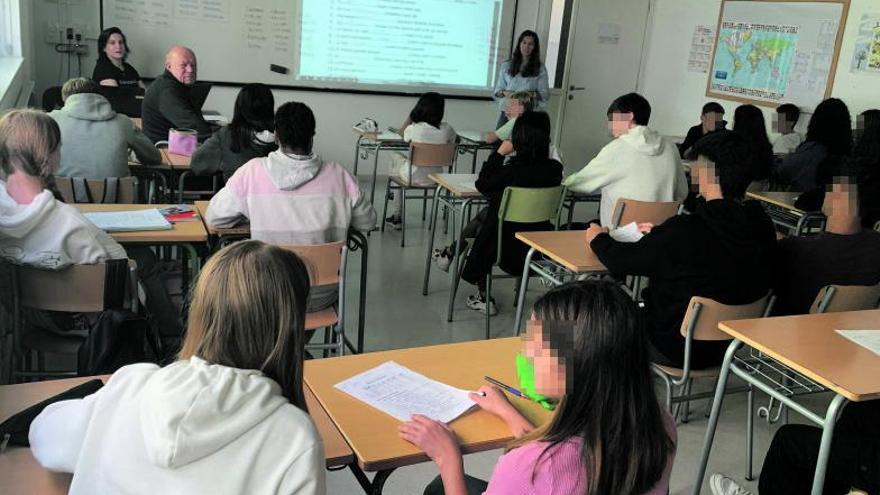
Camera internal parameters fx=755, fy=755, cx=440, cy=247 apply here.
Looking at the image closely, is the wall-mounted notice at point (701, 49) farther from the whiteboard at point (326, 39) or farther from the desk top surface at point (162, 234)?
the desk top surface at point (162, 234)

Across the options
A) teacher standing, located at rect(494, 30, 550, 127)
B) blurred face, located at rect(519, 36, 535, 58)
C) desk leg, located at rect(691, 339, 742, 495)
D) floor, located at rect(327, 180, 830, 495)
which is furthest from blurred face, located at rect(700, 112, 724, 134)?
desk leg, located at rect(691, 339, 742, 495)

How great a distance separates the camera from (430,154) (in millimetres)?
5441

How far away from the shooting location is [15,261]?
7.64ft

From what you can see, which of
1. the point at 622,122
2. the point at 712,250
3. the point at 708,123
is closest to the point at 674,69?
the point at 708,123

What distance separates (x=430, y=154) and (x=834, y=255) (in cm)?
309

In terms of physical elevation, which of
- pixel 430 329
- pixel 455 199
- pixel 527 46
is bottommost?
pixel 430 329

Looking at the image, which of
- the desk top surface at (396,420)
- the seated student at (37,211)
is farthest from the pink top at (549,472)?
the seated student at (37,211)

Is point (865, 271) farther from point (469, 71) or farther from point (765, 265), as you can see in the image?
point (469, 71)

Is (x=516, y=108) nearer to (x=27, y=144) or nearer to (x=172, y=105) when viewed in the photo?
Answer: (x=172, y=105)

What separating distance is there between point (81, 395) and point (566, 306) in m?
1.06

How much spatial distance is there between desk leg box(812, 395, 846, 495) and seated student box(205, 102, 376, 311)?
1.77 metres

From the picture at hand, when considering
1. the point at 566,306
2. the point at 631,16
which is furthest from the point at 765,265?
the point at 631,16

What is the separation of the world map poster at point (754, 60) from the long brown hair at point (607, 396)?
601 centimetres

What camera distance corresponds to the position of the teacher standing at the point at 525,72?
7.12m
